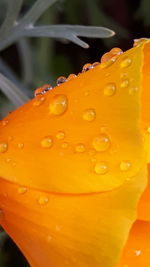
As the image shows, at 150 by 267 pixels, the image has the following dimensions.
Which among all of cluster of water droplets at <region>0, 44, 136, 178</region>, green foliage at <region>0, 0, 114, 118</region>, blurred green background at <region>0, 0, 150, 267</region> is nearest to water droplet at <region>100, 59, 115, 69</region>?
cluster of water droplets at <region>0, 44, 136, 178</region>

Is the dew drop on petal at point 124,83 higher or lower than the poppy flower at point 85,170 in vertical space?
higher

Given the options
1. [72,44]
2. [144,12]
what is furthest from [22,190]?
[72,44]

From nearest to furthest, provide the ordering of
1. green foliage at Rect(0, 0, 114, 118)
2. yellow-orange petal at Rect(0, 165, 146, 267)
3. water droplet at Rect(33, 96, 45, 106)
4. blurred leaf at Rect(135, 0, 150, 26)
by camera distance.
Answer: yellow-orange petal at Rect(0, 165, 146, 267), water droplet at Rect(33, 96, 45, 106), green foliage at Rect(0, 0, 114, 118), blurred leaf at Rect(135, 0, 150, 26)

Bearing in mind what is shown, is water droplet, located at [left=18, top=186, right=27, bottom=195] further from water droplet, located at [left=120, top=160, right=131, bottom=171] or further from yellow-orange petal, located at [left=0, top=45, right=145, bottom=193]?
water droplet, located at [left=120, top=160, right=131, bottom=171]

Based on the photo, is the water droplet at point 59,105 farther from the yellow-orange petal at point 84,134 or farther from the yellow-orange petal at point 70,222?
the yellow-orange petal at point 70,222

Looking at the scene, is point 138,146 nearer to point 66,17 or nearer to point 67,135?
point 67,135

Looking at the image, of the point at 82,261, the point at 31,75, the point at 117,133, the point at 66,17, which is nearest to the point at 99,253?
the point at 82,261

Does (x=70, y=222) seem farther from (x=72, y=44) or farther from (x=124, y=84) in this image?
(x=72, y=44)

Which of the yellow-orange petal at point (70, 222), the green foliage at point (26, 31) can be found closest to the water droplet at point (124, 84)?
the yellow-orange petal at point (70, 222)
